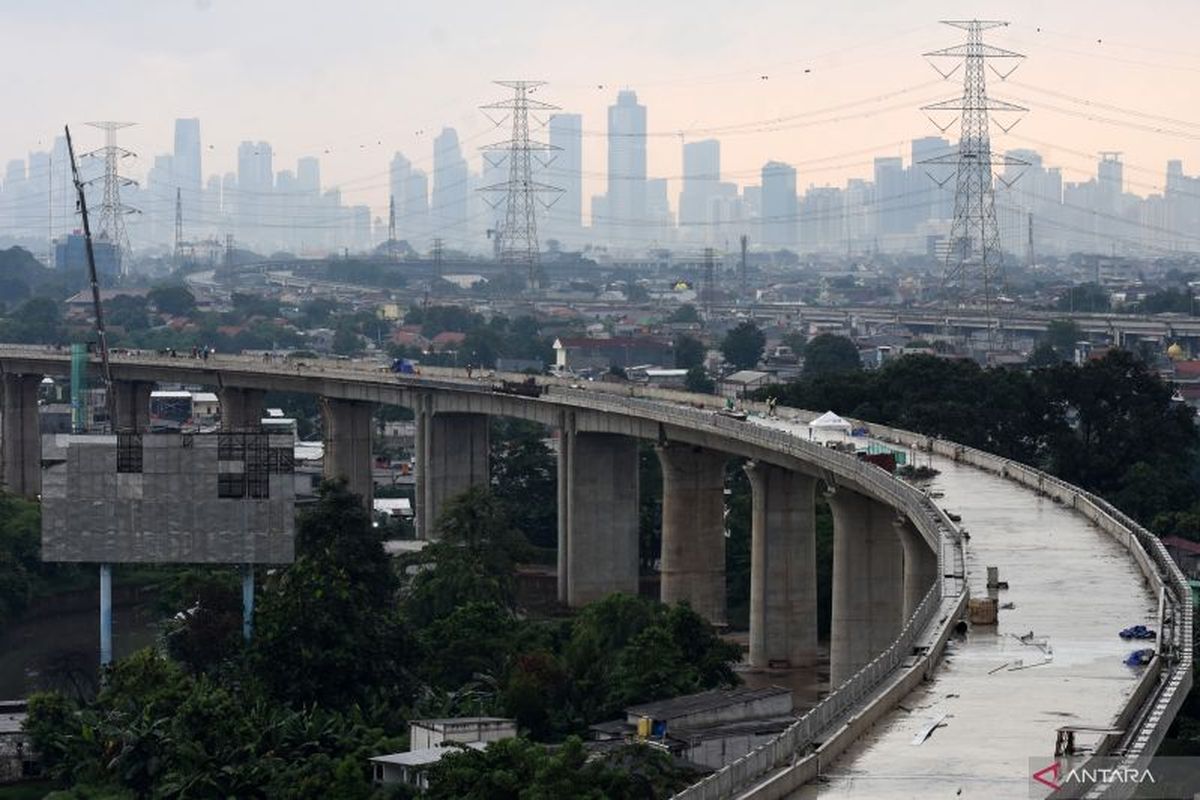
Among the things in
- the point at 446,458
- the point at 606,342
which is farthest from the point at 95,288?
the point at 606,342

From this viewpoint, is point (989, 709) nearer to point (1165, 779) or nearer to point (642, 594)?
point (1165, 779)

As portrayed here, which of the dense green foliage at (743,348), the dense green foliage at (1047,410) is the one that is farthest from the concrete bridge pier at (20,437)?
the dense green foliage at (743,348)

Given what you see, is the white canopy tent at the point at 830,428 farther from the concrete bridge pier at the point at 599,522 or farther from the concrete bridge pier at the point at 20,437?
the concrete bridge pier at the point at 20,437

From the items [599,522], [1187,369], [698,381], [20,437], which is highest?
[1187,369]

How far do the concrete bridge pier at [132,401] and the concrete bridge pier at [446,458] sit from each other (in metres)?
21.8

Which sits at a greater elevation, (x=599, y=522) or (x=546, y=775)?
(x=599, y=522)

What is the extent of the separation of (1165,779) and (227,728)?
2183 cm

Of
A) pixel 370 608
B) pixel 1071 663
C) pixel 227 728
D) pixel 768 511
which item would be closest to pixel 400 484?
pixel 768 511

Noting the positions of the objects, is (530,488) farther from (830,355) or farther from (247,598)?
(830,355)

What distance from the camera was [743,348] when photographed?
583 ft

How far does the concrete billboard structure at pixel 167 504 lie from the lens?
218ft

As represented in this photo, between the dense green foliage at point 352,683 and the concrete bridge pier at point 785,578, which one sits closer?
the dense green foliage at point 352,683

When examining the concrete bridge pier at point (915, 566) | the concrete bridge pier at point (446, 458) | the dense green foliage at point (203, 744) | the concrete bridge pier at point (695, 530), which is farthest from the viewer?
the concrete bridge pier at point (446, 458)

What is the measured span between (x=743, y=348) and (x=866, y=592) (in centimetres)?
11368
